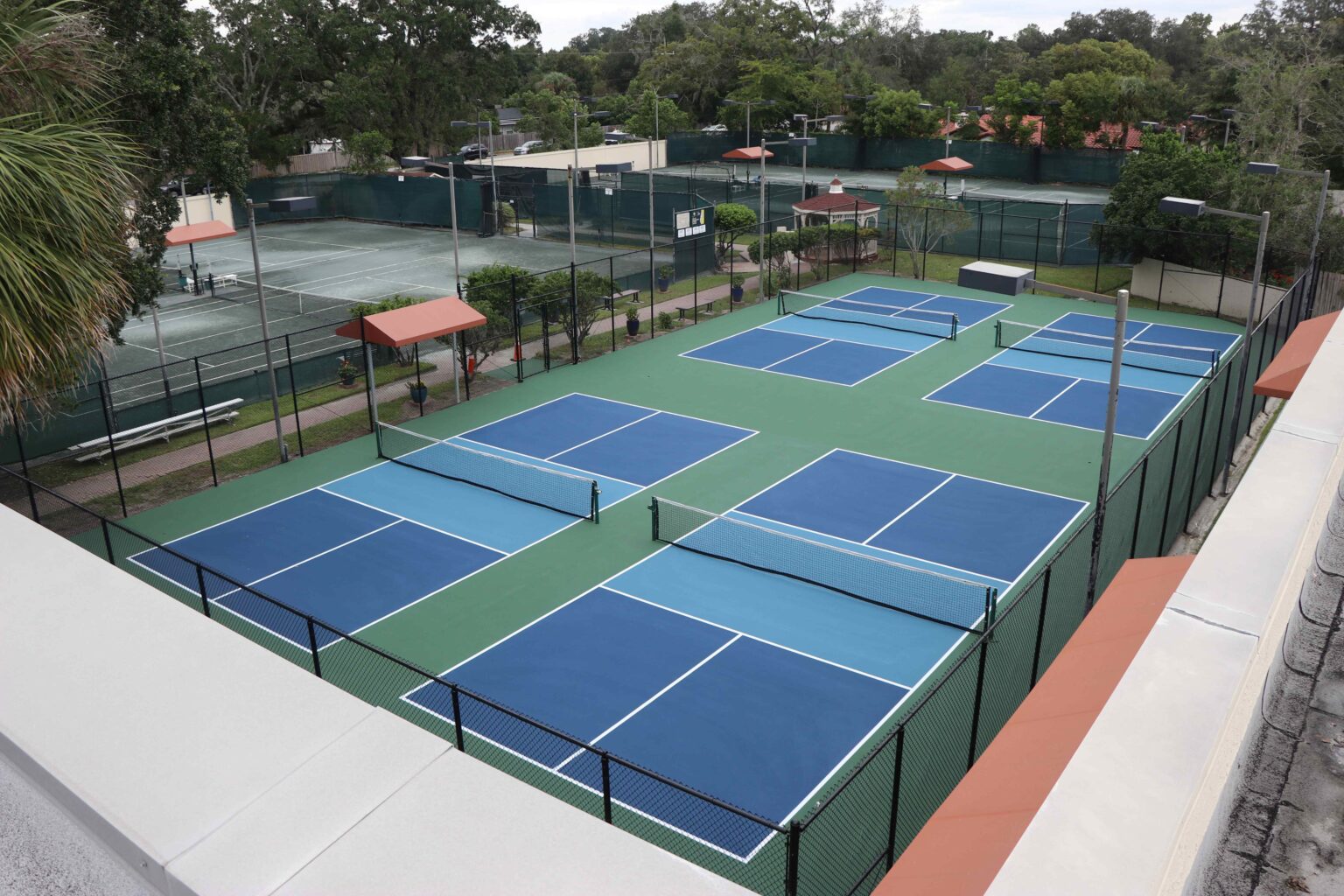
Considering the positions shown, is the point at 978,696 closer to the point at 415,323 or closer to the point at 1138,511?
the point at 1138,511

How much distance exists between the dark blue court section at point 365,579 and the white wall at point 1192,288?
26.5 meters

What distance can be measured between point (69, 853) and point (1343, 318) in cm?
1342

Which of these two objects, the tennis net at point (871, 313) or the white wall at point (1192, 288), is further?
the white wall at point (1192, 288)

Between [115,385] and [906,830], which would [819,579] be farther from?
[115,385]

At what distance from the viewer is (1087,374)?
95.2 ft

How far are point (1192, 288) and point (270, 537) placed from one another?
2955 cm

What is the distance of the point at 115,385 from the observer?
2878 cm

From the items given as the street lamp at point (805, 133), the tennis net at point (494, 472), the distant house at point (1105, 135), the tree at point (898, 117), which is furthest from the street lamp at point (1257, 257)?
the tree at point (898, 117)

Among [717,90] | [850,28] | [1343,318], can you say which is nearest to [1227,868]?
[1343,318]

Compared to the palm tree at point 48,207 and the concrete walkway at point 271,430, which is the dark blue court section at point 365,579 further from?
the concrete walkway at point 271,430

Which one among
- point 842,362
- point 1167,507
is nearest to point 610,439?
point 842,362

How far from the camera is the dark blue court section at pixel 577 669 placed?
1420 centimetres

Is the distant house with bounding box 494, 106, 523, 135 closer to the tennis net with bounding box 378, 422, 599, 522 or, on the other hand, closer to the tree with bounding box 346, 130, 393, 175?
the tree with bounding box 346, 130, 393, 175

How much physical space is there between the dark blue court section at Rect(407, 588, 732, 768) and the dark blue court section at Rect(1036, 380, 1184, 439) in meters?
12.7
